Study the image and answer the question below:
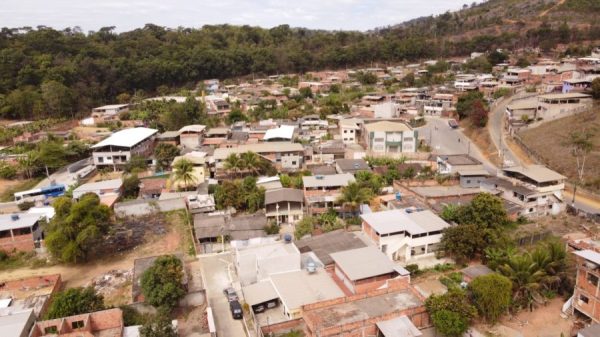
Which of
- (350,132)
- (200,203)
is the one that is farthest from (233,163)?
(350,132)

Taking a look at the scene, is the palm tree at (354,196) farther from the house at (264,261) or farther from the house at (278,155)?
the house at (278,155)

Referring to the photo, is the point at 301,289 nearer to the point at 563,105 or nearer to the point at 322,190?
the point at 322,190

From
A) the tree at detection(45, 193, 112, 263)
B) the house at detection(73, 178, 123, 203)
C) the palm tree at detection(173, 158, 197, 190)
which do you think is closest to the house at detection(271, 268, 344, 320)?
the tree at detection(45, 193, 112, 263)

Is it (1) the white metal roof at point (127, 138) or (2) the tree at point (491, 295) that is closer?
(2) the tree at point (491, 295)

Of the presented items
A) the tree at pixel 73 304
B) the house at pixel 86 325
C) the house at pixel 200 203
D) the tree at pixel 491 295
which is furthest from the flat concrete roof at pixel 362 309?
the house at pixel 200 203

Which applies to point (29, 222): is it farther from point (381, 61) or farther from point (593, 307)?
point (381, 61)

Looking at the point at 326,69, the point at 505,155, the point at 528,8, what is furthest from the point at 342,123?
the point at 528,8

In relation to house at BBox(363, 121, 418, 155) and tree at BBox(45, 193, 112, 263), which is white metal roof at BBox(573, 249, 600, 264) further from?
house at BBox(363, 121, 418, 155)

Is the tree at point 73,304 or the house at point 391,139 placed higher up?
the house at point 391,139
